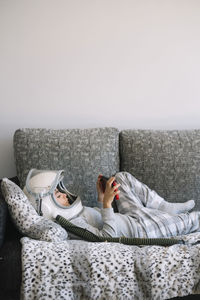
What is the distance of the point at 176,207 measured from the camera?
78.0 inches

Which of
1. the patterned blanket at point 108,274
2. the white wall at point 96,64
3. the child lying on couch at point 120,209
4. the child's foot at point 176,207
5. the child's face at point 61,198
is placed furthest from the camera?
the white wall at point 96,64

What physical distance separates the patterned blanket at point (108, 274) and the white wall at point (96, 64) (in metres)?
1.15

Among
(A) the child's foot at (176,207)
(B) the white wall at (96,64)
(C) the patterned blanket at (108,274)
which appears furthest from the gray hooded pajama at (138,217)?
(B) the white wall at (96,64)

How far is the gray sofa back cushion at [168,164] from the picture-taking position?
2.06 m

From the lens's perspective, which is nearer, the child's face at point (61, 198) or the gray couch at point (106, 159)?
the child's face at point (61, 198)

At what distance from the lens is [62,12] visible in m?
2.27

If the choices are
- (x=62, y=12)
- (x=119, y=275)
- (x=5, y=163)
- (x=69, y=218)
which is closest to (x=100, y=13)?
(x=62, y=12)

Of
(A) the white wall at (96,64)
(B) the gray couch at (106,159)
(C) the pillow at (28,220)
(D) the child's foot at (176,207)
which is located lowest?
(D) the child's foot at (176,207)

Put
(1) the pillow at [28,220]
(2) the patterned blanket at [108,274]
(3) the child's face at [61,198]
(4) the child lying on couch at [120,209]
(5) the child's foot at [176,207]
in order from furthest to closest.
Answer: (5) the child's foot at [176,207]
(3) the child's face at [61,198]
(4) the child lying on couch at [120,209]
(1) the pillow at [28,220]
(2) the patterned blanket at [108,274]

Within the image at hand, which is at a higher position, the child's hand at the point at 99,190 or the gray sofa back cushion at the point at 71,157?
the gray sofa back cushion at the point at 71,157

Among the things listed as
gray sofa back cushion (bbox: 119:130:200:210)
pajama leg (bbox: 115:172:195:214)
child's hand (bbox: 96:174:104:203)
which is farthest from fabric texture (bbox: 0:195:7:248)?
gray sofa back cushion (bbox: 119:130:200:210)

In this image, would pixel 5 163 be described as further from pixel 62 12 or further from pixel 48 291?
pixel 48 291

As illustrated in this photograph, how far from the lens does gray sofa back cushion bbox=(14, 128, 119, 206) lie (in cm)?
204

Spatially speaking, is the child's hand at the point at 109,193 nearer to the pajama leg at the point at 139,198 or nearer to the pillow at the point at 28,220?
the pajama leg at the point at 139,198
